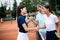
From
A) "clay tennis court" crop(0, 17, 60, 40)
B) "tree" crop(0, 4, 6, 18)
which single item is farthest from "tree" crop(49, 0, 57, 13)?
"tree" crop(0, 4, 6, 18)

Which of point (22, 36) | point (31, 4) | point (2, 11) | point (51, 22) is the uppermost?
point (31, 4)

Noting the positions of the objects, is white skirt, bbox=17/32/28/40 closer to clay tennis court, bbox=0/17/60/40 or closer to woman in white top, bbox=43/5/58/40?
clay tennis court, bbox=0/17/60/40

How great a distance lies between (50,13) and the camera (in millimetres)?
3047

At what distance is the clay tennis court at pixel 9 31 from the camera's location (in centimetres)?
327

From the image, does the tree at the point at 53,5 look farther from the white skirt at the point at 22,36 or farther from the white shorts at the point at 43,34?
the white skirt at the point at 22,36

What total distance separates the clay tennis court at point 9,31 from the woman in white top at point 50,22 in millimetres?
310

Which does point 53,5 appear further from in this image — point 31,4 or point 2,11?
point 2,11

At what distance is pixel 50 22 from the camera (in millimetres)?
3049

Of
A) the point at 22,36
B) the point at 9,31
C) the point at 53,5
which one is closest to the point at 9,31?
the point at 9,31

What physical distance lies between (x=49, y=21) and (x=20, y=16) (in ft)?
1.60

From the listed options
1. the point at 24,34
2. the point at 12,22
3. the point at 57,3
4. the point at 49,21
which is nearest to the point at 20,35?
the point at 24,34

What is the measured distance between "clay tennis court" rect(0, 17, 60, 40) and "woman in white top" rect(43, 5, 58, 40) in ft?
1.02

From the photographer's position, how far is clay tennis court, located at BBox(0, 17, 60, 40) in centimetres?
327

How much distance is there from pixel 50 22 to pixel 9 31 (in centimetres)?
79
